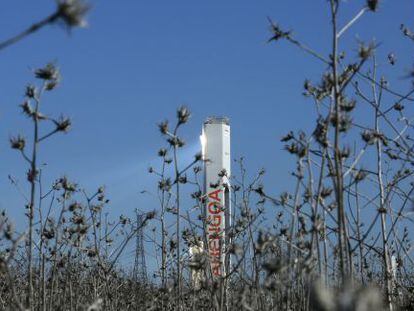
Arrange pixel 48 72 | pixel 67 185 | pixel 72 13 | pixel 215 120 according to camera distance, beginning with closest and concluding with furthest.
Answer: pixel 72 13 → pixel 48 72 → pixel 67 185 → pixel 215 120

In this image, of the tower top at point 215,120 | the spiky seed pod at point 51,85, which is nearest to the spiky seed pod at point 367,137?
the spiky seed pod at point 51,85

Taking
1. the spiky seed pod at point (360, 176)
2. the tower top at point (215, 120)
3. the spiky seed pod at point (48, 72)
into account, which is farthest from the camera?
the tower top at point (215, 120)

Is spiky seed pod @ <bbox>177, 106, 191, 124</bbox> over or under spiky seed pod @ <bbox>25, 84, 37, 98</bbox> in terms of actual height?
over

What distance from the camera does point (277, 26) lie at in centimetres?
341

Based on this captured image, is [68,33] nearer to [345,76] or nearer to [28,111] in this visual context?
[28,111]

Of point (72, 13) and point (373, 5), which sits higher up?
→ point (373, 5)

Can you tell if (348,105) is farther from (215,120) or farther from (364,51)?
(215,120)

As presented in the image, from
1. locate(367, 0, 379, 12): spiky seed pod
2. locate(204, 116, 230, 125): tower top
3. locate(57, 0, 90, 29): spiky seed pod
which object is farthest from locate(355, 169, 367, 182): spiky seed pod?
locate(204, 116, 230, 125): tower top

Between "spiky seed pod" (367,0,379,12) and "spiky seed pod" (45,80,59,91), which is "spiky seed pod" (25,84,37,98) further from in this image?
"spiky seed pod" (367,0,379,12)

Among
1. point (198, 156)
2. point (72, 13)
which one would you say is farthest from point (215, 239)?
point (72, 13)

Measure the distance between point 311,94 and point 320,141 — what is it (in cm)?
73

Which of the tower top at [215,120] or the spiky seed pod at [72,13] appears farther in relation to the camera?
the tower top at [215,120]

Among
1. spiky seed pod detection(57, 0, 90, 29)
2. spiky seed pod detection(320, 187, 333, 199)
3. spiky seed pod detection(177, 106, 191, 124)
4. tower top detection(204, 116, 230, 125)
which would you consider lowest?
spiky seed pod detection(57, 0, 90, 29)

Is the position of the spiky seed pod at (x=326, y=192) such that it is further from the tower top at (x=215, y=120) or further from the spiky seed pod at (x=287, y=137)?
the tower top at (x=215, y=120)
